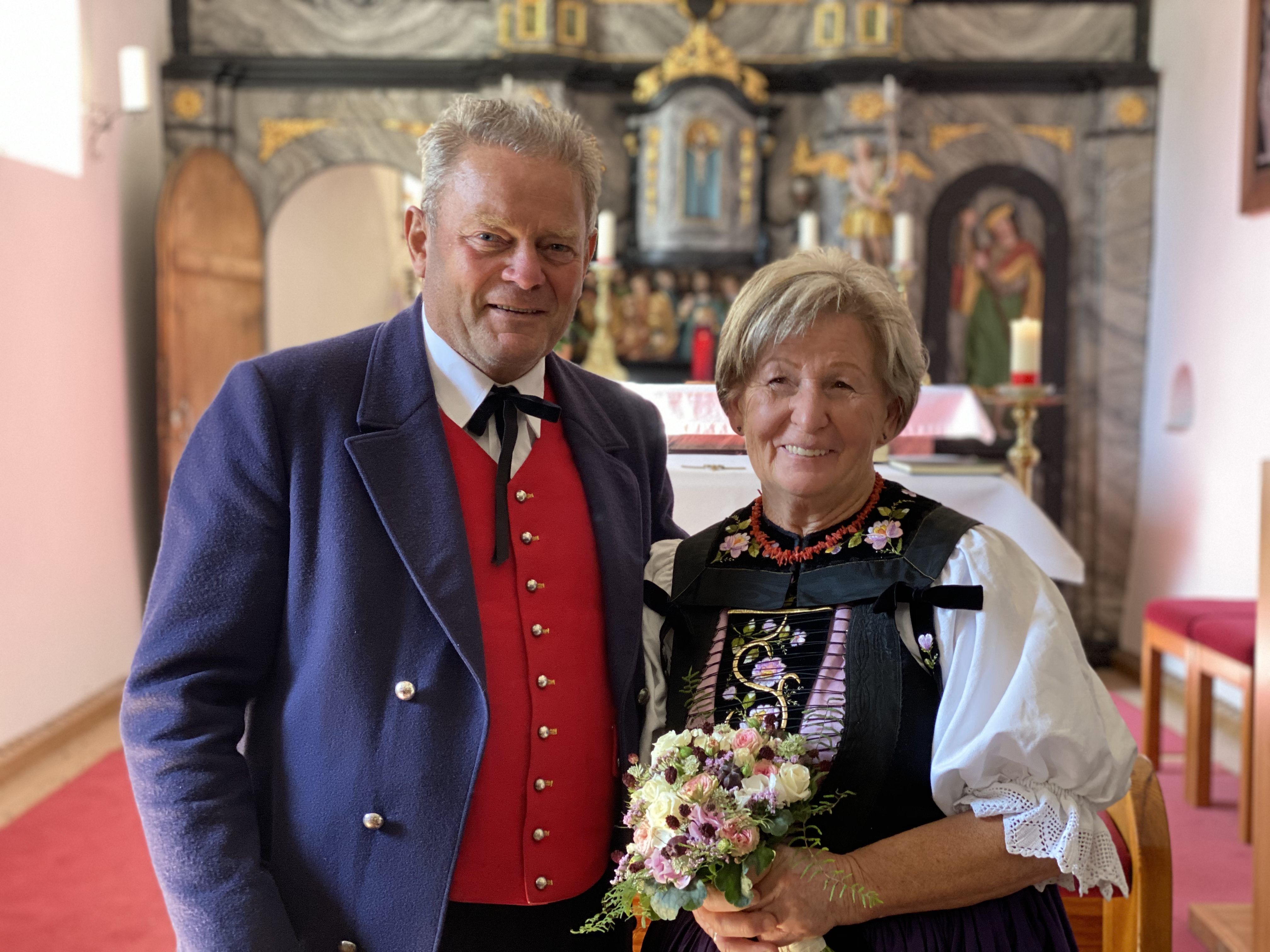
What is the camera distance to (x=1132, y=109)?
7.03 m

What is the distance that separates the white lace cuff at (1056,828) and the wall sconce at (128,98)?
18.3 ft

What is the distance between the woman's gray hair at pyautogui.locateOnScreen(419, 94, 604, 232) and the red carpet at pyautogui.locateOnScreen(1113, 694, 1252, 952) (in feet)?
8.00

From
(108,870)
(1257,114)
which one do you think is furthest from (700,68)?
(108,870)

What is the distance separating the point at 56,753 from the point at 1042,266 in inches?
227

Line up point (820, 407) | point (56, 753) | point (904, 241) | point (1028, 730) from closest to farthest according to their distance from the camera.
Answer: point (1028, 730) < point (820, 407) < point (56, 753) < point (904, 241)

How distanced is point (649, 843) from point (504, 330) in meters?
0.68

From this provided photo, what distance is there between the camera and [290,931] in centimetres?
151

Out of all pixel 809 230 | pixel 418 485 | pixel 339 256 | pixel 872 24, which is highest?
pixel 872 24

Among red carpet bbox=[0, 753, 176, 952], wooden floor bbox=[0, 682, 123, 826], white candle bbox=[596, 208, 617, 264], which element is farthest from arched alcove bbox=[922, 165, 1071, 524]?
red carpet bbox=[0, 753, 176, 952]

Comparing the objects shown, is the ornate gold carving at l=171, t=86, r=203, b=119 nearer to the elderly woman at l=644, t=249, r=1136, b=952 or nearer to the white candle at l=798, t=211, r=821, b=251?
the white candle at l=798, t=211, r=821, b=251

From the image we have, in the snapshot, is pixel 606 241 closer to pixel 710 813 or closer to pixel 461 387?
pixel 461 387

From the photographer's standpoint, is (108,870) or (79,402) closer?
(108,870)

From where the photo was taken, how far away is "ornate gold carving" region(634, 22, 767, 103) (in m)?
7.07

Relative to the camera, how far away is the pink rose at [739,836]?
1349 millimetres
